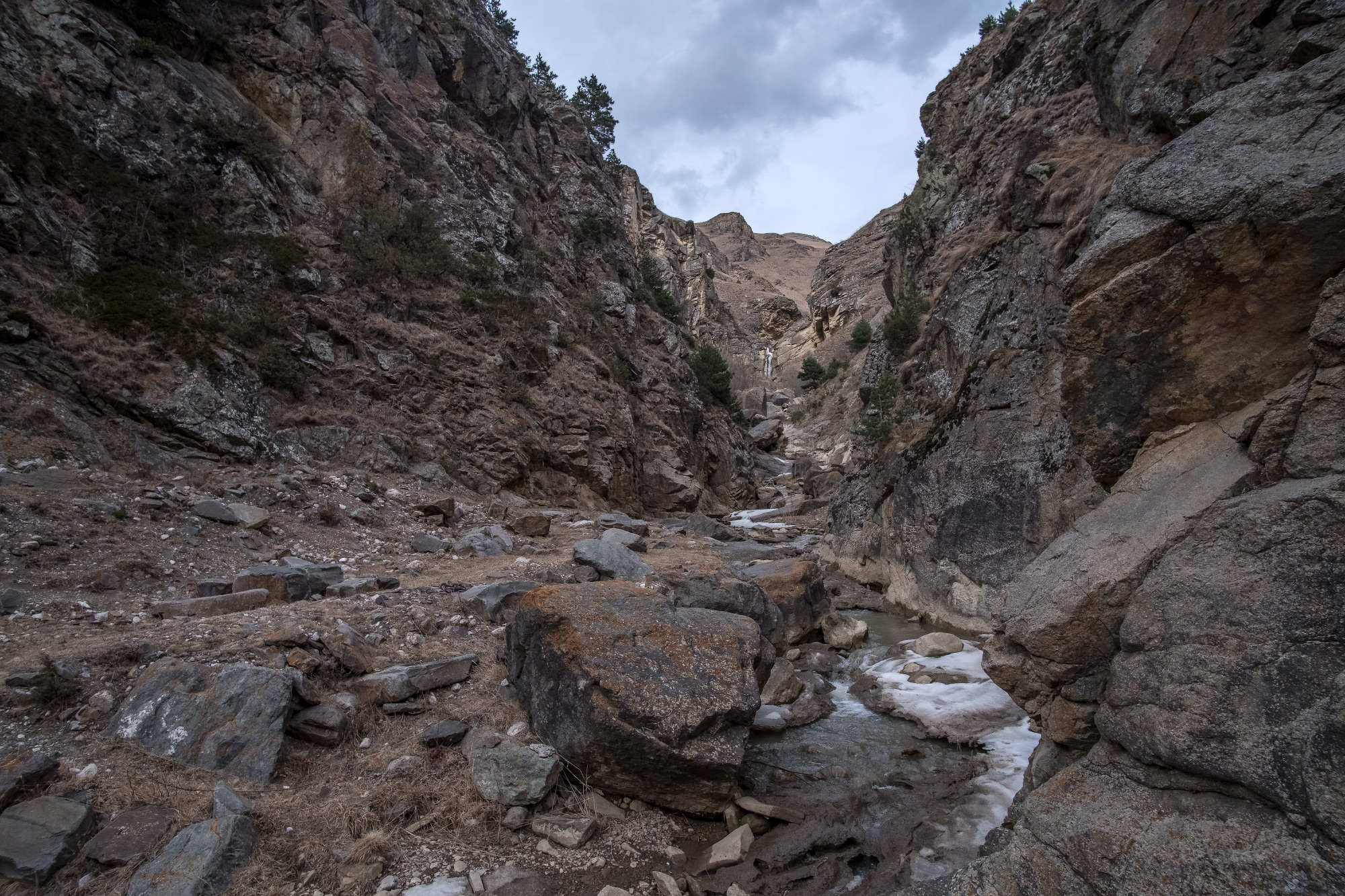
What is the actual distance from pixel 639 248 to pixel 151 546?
44.2 m

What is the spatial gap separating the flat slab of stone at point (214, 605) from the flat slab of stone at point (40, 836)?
2.95 meters

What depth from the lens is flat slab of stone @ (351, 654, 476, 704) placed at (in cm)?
604

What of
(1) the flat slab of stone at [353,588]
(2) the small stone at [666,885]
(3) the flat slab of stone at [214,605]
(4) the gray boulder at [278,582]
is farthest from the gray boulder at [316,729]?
(2) the small stone at [666,885]

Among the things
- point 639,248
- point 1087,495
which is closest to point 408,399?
point 1087,495

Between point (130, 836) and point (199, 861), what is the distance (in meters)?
0.62

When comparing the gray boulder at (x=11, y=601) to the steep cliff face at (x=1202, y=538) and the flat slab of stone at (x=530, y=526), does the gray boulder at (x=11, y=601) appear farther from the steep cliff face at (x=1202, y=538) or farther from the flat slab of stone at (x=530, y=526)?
the steep cliff face at (x=1202, y=538)

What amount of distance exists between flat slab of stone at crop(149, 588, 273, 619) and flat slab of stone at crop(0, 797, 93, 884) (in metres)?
2.95

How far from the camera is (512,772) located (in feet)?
16.9

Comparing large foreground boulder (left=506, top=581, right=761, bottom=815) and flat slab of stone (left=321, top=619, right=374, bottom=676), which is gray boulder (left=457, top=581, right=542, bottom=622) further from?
large foreground boulder (left=506, top=581, right=761, bottom=815)

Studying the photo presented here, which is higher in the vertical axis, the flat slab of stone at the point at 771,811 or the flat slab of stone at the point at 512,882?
the flat slab of stone at the point at 512,882

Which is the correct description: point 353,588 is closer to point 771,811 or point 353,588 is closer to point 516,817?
point 516,817

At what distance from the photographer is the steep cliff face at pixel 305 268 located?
11.3 meters

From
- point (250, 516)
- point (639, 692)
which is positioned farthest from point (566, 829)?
point (250, 516)

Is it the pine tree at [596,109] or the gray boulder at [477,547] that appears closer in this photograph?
the gray boulder at [477,547]
